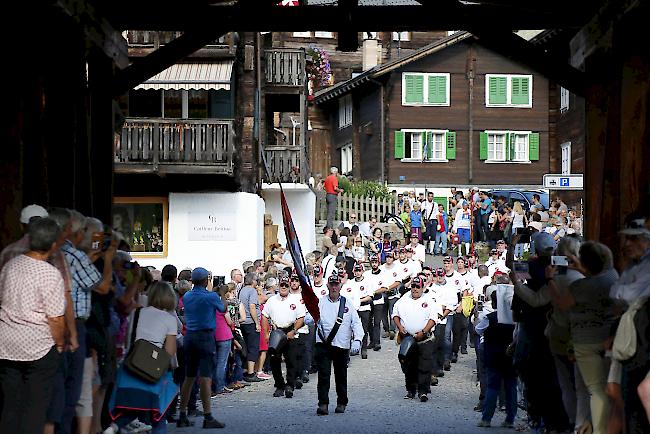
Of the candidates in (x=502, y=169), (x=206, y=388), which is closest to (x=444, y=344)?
(x=206, y=388)

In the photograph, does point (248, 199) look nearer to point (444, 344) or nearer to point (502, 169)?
point (444, 344)

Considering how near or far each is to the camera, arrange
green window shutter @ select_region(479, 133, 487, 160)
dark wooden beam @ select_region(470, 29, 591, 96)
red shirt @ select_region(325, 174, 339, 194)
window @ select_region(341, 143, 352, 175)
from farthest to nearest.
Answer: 1. window @ select_region(341, 143, 352, 175)
2. green window shutter @ select_region(479, 133, 487, 160)
3. red shirt @ select_region(325, 174, 339, 194)
4. dark wooden beam @ select_region(470, 29, 591, 96)

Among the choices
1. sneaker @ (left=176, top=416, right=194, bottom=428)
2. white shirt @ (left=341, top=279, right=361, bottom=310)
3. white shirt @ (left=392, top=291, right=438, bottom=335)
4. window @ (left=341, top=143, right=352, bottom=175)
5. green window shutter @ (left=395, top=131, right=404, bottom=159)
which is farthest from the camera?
window @ (left=341, top=143, right=352, bottom=175)

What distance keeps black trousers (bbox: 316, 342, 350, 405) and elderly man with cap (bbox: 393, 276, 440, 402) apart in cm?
164

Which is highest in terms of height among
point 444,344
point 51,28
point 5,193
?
point 51,28

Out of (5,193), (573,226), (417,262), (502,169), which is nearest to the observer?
(5,193)

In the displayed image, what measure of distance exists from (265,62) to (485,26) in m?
24.0

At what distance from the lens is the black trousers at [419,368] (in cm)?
1770

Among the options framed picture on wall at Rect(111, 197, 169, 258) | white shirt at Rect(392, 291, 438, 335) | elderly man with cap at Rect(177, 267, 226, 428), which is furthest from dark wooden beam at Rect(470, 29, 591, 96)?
framed picture on wall at Rect(111, 197, 169, 258)

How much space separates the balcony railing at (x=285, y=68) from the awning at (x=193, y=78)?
4.10 meters

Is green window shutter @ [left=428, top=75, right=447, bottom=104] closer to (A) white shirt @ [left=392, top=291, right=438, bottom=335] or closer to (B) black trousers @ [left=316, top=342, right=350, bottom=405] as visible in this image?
(A) white shirt @ [left=392, top=291, right=438, bottom=335]

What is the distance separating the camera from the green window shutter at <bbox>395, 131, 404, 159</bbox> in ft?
162

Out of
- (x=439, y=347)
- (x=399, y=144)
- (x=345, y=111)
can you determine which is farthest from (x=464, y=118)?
(x=439, y=347)

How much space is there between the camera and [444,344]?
Answer: 826 inches
